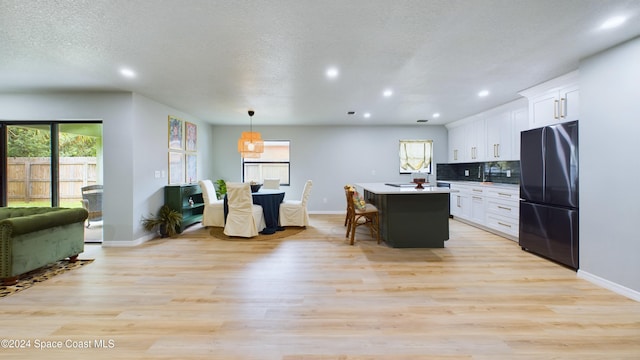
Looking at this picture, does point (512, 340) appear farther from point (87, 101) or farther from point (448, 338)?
point (87, 101)

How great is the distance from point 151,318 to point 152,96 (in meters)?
3.65

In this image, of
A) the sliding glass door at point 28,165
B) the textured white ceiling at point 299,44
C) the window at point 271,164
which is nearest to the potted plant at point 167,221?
the sliding glass door at point 28,165

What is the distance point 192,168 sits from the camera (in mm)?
5898

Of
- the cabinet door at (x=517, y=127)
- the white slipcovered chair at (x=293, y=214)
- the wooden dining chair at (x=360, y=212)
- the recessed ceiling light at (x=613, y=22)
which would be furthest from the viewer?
the white slipcovered chair at (x=293, y=214)

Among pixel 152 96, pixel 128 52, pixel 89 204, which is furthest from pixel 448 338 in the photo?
pixel 89 204

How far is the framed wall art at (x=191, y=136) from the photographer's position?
5.62 m

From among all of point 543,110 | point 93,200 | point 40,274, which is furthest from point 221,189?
point 543,110

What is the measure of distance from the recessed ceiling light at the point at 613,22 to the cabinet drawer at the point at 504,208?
263cm

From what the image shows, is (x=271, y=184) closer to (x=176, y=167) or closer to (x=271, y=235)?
(x=271, y=235)

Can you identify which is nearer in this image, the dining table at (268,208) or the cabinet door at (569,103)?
the cabinet door at (569,103)

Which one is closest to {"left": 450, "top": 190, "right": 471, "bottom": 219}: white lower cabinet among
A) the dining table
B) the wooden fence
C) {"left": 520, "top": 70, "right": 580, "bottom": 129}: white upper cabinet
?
{"left": 520, "top": 70, "right": 580, "bottom": 129}: white upper cabinet

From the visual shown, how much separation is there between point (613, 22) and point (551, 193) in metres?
1.90

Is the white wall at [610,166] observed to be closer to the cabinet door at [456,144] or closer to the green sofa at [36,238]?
the cabinet door at [456,144]

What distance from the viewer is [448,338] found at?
179 centimetres
